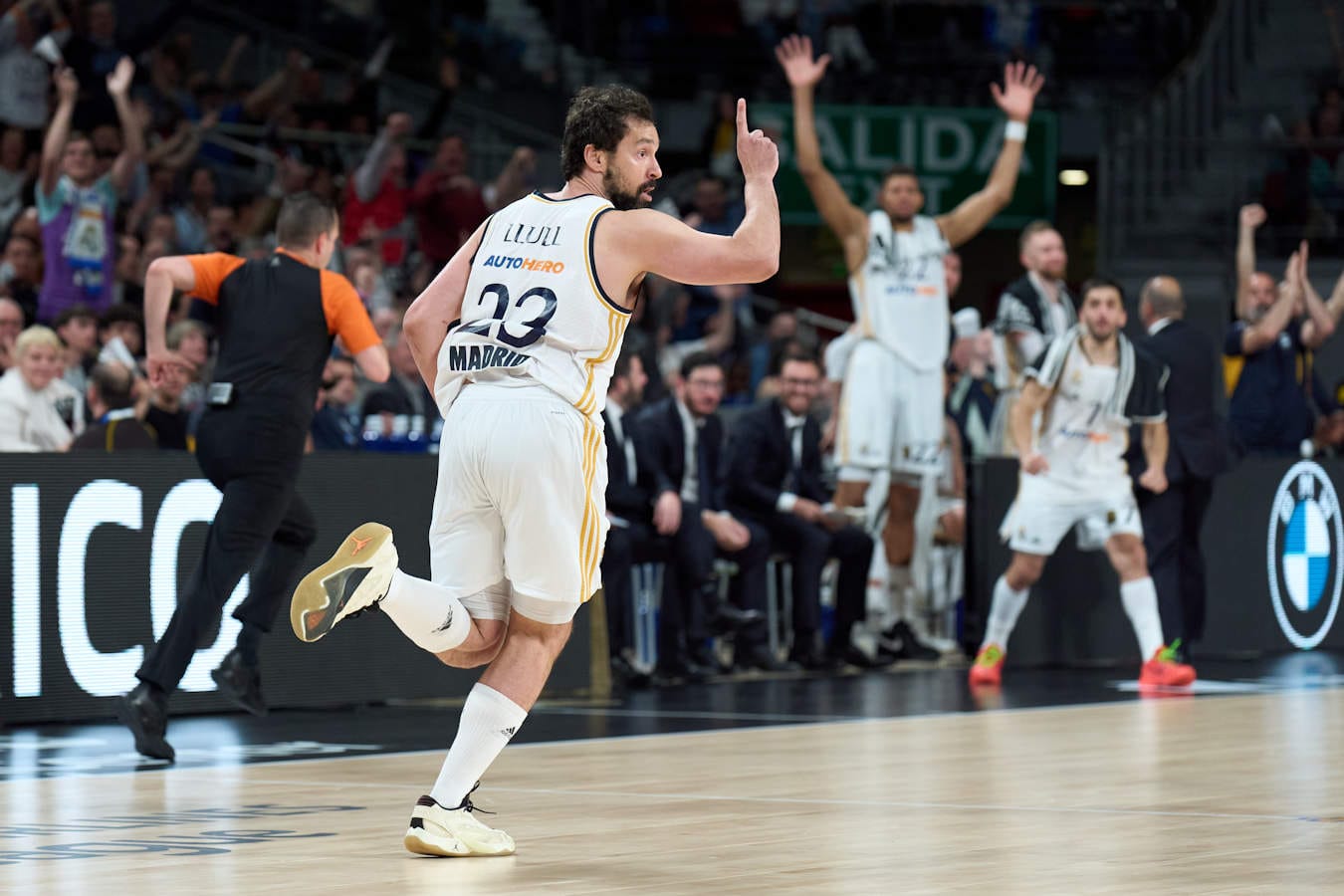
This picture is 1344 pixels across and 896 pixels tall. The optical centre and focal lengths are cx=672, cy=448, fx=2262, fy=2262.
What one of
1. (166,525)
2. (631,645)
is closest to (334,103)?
(631,645)

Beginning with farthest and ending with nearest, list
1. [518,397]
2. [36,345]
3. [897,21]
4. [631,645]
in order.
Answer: [897,21]
[631,645]
[36,345]
[518,397]

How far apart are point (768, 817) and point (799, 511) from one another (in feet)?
22.2

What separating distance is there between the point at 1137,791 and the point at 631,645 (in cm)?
544

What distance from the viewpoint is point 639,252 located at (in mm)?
5875

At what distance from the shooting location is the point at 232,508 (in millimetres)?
8766

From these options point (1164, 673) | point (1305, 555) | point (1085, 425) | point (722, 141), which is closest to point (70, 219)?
point (1085, 425)

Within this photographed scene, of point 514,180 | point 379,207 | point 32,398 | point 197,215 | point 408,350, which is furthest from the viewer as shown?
point 514,180

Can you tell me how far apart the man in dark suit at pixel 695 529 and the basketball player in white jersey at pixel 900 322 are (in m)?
0.87

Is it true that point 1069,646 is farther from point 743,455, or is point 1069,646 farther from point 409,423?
point 409,423

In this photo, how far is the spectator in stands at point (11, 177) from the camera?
631 inches

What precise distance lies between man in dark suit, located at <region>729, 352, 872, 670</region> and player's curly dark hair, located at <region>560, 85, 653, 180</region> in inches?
289

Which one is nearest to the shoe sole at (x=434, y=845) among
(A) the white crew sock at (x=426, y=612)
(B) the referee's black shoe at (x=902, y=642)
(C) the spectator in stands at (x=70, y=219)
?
(A) the white crew sock at (x=426, y=612)

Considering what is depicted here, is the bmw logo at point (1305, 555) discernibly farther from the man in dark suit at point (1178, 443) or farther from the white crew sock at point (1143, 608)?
the white crew sock at point (1143, 608)

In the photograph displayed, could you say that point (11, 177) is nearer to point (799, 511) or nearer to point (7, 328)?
point (7, 328)
